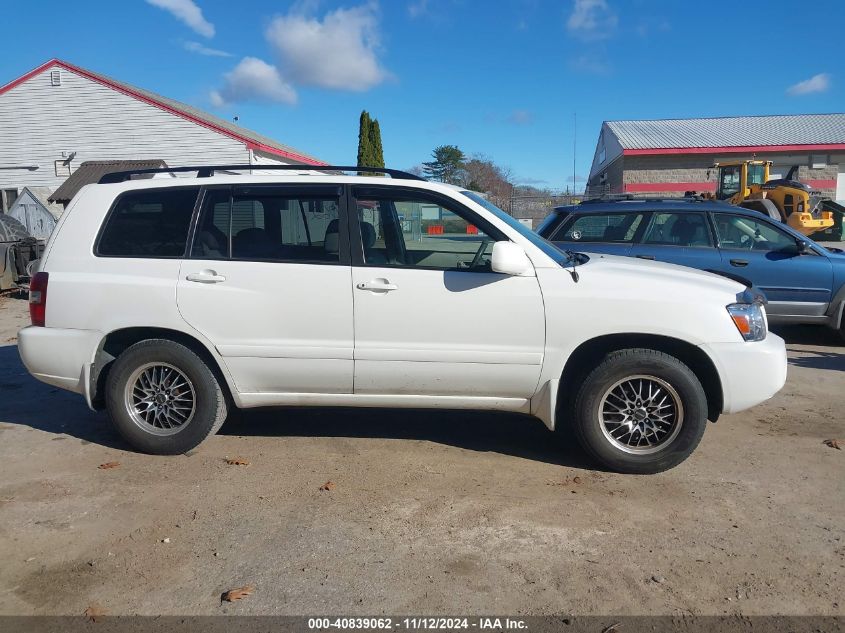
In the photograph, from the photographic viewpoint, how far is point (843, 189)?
32188 mm

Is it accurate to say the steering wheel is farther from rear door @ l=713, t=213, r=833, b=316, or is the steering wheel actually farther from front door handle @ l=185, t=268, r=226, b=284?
rear door @ l=713, t=213, r=833, b=316

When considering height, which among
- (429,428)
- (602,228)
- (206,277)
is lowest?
(429,428)

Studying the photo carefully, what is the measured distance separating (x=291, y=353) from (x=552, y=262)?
181cm

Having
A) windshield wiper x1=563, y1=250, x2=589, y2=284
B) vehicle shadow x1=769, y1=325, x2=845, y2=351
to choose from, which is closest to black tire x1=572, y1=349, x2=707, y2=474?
windshield wiper x1=563, y1=250, x2=589, y2=284

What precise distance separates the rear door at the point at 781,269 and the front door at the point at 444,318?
4623mm

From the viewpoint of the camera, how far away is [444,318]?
4.25 m

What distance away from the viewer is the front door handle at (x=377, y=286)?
428cm

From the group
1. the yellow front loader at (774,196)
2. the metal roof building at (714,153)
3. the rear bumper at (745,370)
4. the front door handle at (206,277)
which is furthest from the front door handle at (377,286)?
the metal roof building at (714,153)

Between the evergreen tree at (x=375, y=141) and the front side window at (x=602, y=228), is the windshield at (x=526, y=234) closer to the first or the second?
the front side window at (x=602, y=228)

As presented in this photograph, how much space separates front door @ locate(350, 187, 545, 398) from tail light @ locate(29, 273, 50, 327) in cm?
215

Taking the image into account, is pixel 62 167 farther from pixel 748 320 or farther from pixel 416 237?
pixel 748 320

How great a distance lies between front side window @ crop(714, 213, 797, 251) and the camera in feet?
25.9

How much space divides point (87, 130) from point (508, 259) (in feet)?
82.7

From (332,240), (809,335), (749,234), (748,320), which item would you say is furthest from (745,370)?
(809,335)
